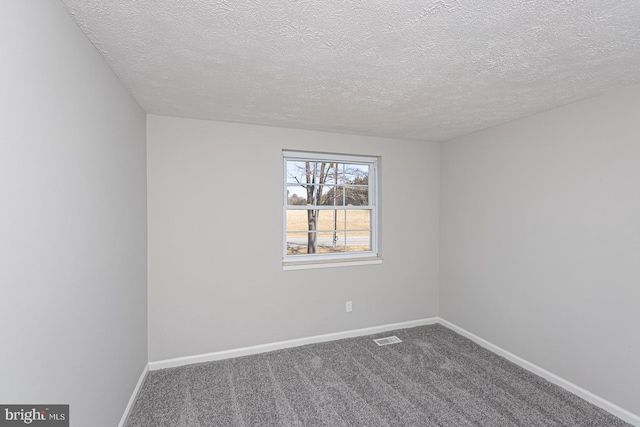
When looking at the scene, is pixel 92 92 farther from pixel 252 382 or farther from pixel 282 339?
pixel 282 339

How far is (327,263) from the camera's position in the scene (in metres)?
3.55

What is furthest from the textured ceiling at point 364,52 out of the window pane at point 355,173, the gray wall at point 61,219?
the window pane at point 355,173

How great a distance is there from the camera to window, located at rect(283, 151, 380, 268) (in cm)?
355

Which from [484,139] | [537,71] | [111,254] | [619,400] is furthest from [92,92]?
[619,400]

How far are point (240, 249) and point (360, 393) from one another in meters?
1.73

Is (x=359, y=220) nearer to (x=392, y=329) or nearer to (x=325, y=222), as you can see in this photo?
(x=325, y=222)

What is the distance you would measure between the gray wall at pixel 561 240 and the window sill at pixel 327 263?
1.12 meters

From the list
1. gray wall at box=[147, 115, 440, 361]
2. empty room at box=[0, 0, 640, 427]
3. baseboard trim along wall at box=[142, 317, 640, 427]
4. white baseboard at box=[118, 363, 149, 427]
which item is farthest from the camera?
gray wall at box=[147, 115, 440, 361]

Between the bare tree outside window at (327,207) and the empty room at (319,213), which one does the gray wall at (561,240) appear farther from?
the bare tree outside window at (327,207)

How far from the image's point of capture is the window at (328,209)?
3549 millimetres

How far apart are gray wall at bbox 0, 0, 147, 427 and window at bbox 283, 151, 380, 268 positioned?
5.67 feet

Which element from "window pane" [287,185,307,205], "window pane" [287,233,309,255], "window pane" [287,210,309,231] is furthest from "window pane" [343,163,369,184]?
"window pane" [287,233,309,255]

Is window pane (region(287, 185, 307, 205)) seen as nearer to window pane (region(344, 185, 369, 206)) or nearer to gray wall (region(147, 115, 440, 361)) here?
gray wall (region(147, 115, 440, 361))

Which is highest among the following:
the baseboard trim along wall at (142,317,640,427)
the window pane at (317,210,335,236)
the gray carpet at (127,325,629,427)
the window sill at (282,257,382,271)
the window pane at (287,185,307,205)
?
the window pane at (287,185,307,205)
